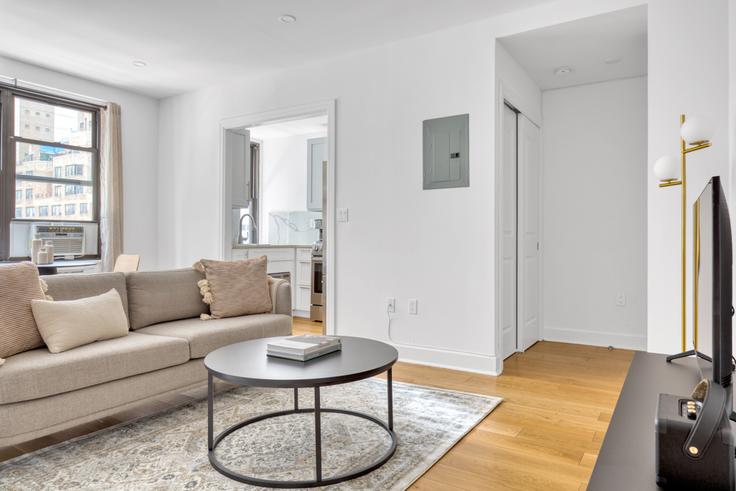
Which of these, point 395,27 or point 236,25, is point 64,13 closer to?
point 236,25

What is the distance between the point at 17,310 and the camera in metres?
2.35

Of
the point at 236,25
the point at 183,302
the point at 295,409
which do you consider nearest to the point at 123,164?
the point at 236,25

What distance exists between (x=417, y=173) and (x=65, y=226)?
3.74 metres

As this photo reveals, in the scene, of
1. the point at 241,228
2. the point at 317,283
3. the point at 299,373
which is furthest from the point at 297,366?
the point at 241,228

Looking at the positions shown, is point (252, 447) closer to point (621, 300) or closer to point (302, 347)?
point (302, 347)

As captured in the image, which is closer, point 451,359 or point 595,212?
point 451,359

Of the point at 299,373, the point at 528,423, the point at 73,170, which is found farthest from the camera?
the point at 73,170

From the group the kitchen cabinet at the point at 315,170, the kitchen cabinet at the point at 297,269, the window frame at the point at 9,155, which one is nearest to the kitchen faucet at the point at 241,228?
the kitchen cabinet at the point at 297,269

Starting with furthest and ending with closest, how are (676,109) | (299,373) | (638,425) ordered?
(676,109), (299,373), (638,425)

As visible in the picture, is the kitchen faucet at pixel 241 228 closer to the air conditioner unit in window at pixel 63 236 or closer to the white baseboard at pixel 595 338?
the air conditioner unit in window at pixel 63 236

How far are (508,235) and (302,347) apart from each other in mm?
Answer: 2465

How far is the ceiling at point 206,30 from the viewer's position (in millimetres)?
3443

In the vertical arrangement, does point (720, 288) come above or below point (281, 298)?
above

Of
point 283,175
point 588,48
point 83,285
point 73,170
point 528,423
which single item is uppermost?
point 588,48
